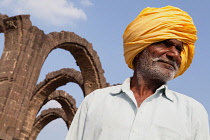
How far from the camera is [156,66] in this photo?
1.97m

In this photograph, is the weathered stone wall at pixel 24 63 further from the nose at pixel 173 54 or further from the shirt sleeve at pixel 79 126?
the nose at pixel 173 54

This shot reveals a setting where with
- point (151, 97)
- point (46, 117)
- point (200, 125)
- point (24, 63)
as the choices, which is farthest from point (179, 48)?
point (46, 117)

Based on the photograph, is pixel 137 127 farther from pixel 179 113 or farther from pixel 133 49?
pixel 133 49

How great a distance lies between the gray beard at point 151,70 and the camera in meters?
1.95

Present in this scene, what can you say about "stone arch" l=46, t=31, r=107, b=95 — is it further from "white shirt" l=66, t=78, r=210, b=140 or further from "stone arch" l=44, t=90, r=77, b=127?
"white shirt" l=66, t=78, r=210, b=140

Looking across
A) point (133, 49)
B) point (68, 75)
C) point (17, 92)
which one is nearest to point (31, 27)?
point (17, 92)

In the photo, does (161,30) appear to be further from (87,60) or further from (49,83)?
(49,83)

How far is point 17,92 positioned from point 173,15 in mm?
9111

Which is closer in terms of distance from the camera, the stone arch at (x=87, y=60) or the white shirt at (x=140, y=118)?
the white shirt at (x=140, y=118)

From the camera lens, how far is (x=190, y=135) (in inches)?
70.2

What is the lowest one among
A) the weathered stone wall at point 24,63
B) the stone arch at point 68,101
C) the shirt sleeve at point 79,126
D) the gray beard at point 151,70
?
the shirt sleeve at point 79,126

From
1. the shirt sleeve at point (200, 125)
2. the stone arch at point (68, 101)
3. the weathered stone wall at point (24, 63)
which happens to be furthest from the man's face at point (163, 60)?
the stone arch at point (68, 101)

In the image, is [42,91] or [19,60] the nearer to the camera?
[19,60]

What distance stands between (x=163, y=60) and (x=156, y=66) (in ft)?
0.16
